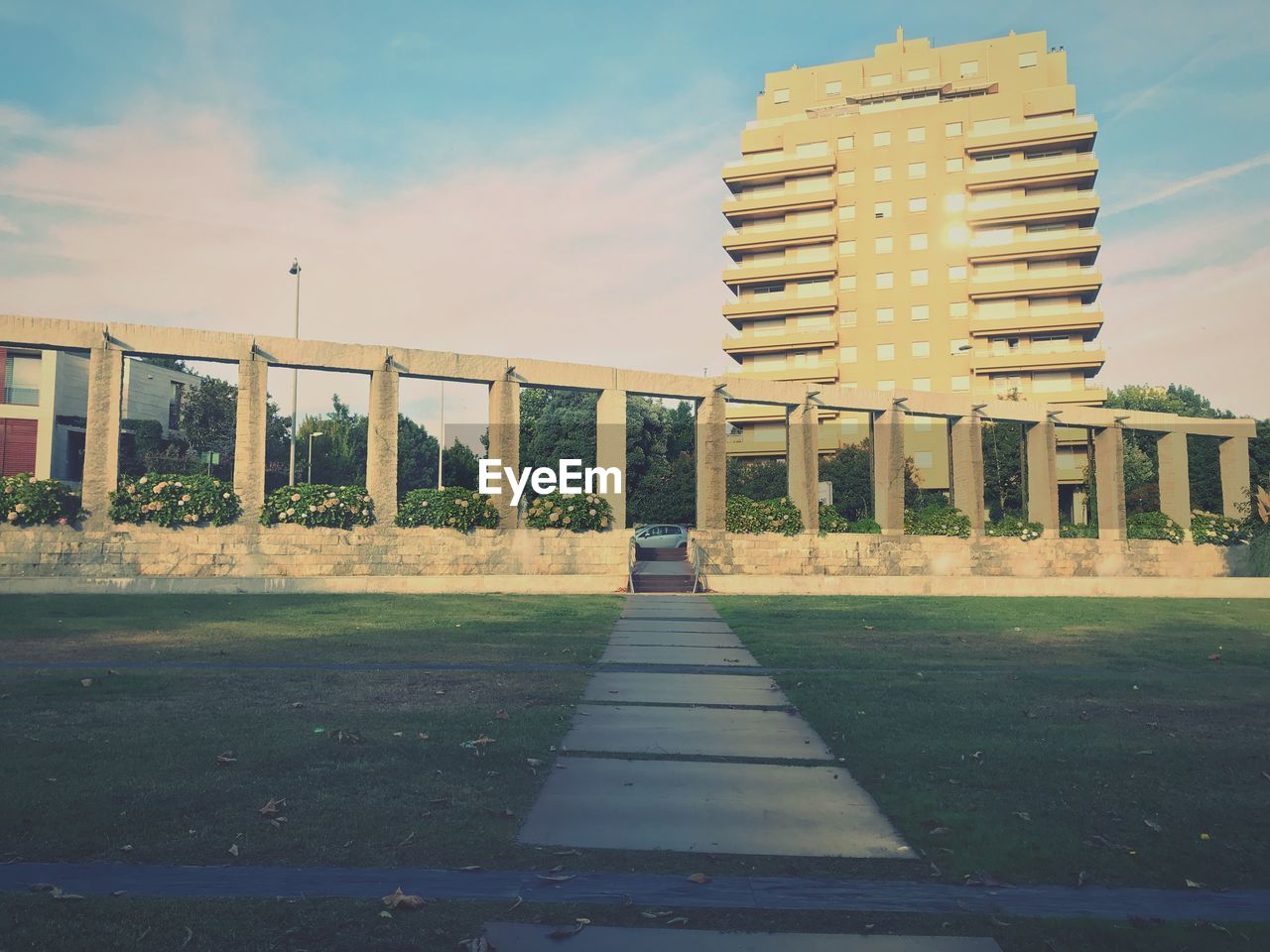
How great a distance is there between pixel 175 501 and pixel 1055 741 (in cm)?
2048

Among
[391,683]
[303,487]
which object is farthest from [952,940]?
[303,487]

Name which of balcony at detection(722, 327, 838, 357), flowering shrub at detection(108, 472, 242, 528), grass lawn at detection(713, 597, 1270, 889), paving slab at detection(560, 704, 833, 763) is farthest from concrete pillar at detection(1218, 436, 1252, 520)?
flowering shrub at detection(108, 472, 242, 528)

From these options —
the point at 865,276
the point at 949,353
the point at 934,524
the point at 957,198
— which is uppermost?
the point at 957,198

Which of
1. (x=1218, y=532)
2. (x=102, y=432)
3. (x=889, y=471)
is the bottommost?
(x=1218, y=532)

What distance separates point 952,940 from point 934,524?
27217 mm

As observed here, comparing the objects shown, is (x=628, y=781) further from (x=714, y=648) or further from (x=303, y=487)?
(x=303, y=487)

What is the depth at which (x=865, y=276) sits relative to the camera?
225ft

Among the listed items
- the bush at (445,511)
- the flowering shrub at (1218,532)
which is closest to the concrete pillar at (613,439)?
the bush at (445,511)

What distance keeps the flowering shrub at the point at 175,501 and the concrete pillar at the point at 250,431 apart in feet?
0.99

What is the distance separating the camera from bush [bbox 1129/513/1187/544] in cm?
3331

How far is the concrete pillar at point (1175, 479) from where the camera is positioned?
35938 mm

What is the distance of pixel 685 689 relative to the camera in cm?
950

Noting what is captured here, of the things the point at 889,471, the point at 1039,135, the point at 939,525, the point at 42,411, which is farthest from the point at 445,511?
the point at 1039,135

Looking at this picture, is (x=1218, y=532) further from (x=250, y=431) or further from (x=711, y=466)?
(x=250, y=431)
